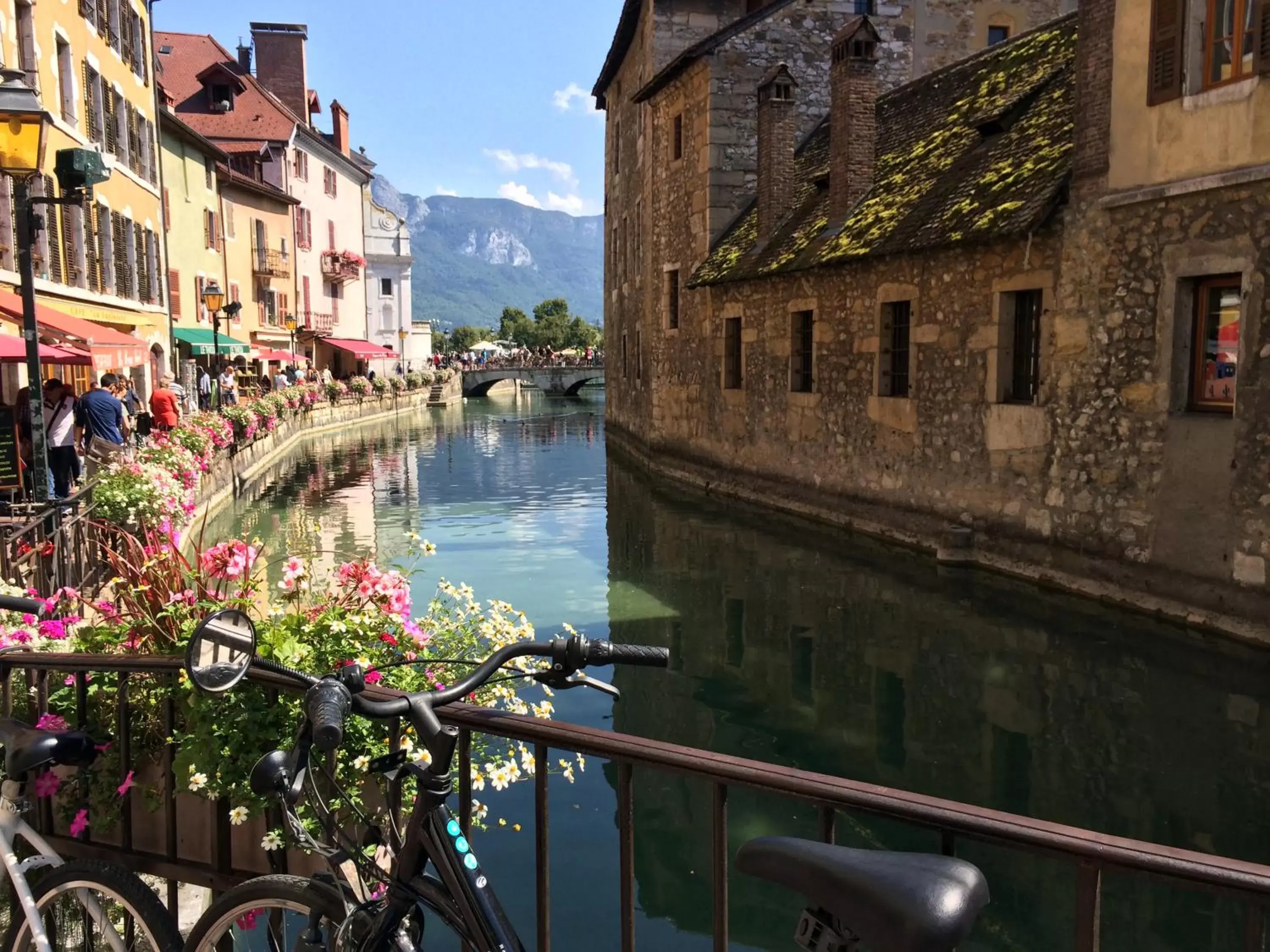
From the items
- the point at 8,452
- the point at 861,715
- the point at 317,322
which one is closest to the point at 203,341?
the point at 8,452

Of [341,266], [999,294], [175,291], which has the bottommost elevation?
[999,294]

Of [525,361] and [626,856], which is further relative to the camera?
[525,361]

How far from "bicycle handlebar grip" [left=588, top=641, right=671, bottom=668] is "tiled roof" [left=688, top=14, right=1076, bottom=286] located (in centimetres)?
999

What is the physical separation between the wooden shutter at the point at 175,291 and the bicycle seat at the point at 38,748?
90.2 feet

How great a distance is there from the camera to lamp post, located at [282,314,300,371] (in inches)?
1543

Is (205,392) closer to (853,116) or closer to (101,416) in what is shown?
(101,416)

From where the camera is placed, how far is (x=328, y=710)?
6.61ft

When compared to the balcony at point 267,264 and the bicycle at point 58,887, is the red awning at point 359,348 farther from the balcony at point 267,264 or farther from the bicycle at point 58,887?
the bicycle at point 58,887

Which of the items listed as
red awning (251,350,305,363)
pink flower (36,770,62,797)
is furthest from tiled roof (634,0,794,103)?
red awning (251,350,305,363)

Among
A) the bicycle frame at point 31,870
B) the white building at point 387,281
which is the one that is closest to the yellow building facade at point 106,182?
the bicycle frame at point 31,870

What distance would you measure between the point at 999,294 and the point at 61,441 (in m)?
11.0

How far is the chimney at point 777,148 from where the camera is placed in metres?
18.3

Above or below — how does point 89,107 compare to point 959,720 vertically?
above

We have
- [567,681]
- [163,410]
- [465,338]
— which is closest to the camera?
[567,681]
